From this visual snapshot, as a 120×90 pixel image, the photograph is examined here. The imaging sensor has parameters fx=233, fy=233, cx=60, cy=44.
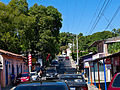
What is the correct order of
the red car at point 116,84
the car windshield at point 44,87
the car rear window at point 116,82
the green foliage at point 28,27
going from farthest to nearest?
the green foliage at point 28,27, the car rear window at point 116,82, the red car at point 116,84, the car windshield at point 44,87

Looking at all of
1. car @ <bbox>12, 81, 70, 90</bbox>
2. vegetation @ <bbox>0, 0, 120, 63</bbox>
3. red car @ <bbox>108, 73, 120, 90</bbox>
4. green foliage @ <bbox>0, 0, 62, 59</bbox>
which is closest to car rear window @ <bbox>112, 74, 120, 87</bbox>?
red car @ <bbox>108, 73, 120, 90</bbox>

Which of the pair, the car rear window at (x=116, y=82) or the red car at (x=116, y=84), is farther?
the car rear window at (x=116, y=82)

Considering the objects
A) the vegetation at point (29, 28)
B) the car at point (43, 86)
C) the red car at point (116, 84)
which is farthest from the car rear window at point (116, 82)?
the vegetation at point (29, 28)

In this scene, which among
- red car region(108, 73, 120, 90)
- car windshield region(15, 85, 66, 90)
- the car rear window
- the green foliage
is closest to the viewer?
car windshield region(15, 85, 66, 90)

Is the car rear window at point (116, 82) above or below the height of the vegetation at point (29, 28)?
below

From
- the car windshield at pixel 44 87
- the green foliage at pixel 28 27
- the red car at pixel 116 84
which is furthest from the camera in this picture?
the green foliage at pixel 28 27

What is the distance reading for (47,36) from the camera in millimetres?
42156

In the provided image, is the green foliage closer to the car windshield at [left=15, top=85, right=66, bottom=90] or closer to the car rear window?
the car rear window

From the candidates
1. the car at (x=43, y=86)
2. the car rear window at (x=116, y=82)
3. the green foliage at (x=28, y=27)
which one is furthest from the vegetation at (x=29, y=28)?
the car at (x=43, y=86)

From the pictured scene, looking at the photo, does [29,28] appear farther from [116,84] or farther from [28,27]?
[116,84]

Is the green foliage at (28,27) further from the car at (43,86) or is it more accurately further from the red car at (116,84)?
the car at (43,86)

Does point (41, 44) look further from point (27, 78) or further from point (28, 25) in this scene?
point (27, 78)

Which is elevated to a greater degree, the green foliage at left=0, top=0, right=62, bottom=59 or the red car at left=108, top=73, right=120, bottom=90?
the green foliage at left=0, top=0, right=62, bottom=59

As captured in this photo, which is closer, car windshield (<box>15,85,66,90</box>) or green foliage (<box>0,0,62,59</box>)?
car windshield (<box>15,85,66,90</box>)
